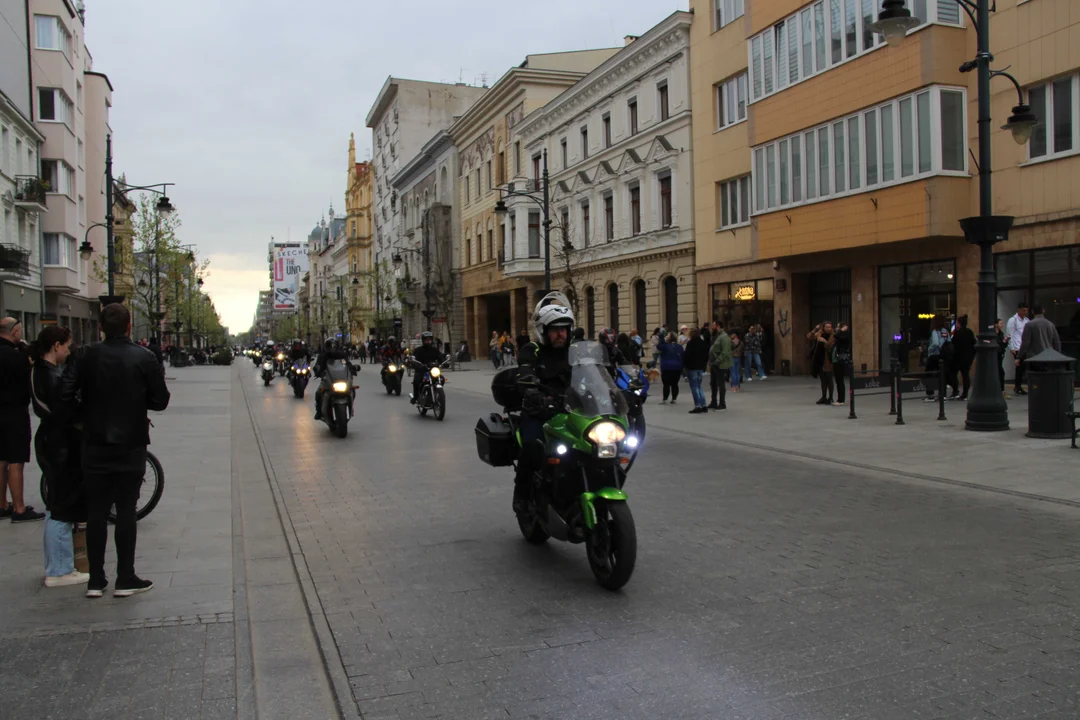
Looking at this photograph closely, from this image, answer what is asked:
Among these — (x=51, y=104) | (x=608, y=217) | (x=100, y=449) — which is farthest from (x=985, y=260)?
(x=51, y=104)

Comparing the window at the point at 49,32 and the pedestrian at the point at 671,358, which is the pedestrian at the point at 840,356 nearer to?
the pedestrian at the point at 671,358

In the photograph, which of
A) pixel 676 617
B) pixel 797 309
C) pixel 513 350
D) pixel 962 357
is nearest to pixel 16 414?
pixel 676 617

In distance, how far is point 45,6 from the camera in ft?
130

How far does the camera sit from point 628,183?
34594 millimetres

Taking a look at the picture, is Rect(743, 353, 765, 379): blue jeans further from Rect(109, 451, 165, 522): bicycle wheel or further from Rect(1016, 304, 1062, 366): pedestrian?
Rect(109, 451, 165, 522): bicycle wheel

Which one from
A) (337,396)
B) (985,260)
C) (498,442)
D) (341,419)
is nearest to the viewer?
(498,442)

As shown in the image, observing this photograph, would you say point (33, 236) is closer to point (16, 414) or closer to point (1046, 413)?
point (16, 414)

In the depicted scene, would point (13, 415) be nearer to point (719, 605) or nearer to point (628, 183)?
point (719, 605)

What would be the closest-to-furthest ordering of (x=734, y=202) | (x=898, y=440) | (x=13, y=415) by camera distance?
(x=13, y=415), (x=898, y=440), (x=734, y=202)

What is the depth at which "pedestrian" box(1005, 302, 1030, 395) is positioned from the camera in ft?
55.6

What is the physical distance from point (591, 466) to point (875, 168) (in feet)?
58.1

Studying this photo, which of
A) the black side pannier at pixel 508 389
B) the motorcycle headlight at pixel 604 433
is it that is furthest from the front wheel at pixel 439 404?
the motorcycle headlight at pixel 604 433

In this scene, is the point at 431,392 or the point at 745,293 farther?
the point at 745,293

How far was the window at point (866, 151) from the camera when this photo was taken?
63.2ft
